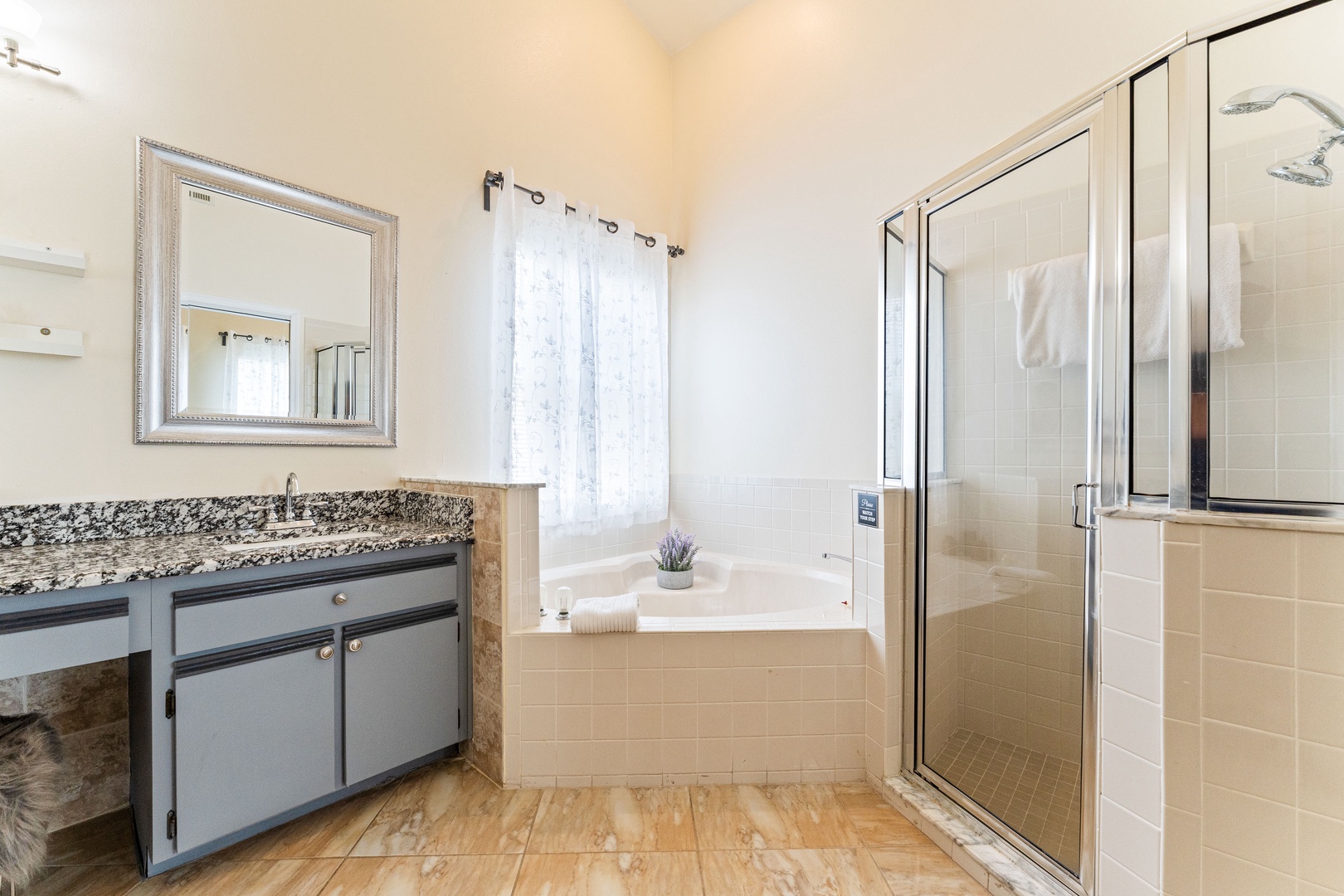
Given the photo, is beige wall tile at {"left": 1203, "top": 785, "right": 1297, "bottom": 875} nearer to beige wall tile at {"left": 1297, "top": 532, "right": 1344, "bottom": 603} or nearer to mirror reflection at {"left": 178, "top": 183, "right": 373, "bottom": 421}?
beige wall tile at {"left": 1297, "top": 532, "right": 1344, "bottom": 603}

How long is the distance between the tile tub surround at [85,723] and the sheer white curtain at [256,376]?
825mm

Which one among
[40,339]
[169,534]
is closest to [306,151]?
[40,339]

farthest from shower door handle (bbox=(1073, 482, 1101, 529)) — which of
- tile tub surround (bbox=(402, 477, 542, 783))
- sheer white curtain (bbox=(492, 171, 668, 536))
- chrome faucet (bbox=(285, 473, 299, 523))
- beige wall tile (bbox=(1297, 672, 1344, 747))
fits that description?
Result: chrome faucet (bbox=(285, 473, 299, 523))

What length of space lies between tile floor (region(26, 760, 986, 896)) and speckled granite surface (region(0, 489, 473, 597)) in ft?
2.60

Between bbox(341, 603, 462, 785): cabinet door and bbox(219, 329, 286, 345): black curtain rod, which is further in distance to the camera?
bbox(219, 329, 286, 345): black curtain rod

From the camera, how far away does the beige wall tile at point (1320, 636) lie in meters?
0.95

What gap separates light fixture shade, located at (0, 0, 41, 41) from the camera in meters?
1.38

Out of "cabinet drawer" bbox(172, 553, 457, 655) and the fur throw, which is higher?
"cabinet drawer" bbox(172, 553, 457, 655)

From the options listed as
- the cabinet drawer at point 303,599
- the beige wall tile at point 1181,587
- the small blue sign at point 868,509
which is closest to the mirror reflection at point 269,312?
the cabinet drawer at point 303,599

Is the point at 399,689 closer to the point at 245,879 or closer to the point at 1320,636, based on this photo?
the point at 245,879

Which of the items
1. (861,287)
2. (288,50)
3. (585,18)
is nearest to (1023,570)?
(861,287)

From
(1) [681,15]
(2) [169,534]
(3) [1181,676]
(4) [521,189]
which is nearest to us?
(3) [1181,676]

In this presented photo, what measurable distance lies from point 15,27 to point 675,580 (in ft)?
8.91

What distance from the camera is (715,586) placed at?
2797 mm
